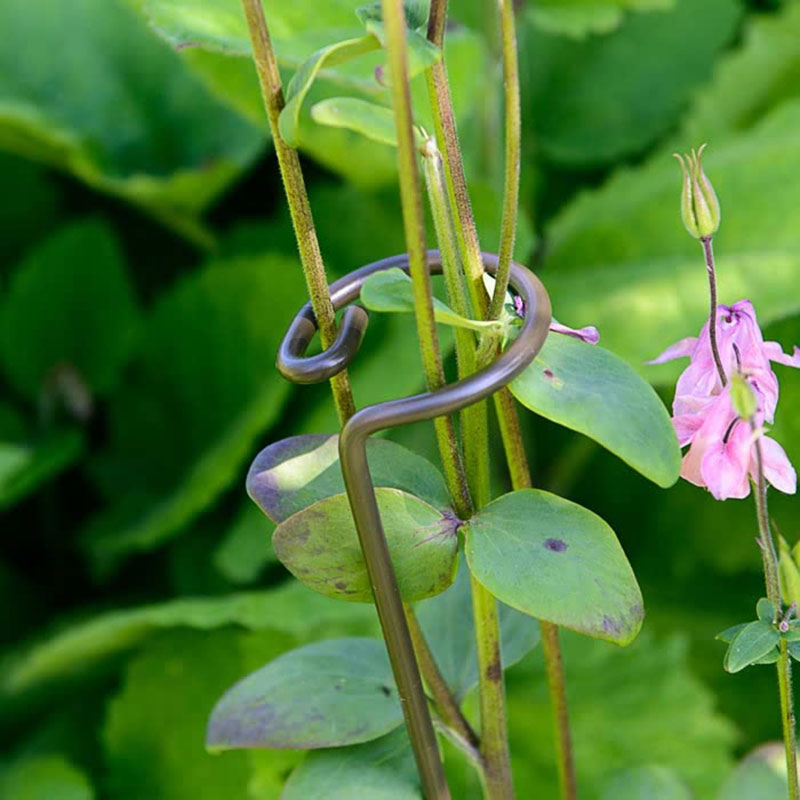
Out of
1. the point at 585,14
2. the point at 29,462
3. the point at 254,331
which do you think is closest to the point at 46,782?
the point at 29,462

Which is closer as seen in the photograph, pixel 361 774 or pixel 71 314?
pixel 361 774

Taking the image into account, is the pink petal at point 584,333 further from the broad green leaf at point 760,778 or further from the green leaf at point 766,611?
the broad green leaf at point 760,778

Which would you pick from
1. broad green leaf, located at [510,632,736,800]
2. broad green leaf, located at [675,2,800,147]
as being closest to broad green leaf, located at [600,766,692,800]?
broad green leaf, located at [510,632,736,800]

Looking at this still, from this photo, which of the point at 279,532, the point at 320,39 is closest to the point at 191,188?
the point at 320,39

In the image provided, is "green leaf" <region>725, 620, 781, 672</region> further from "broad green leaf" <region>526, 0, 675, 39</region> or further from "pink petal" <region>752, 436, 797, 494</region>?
"broad green leaf" <region>526, 0, 675, 39</region>

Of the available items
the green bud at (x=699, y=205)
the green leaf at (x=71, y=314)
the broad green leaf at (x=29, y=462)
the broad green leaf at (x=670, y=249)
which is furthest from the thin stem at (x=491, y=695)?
the green leaf at (x=71, y=314)

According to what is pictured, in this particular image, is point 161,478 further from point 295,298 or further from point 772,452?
point 772,452

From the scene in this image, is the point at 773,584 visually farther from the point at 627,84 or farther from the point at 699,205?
the point at 627,84
